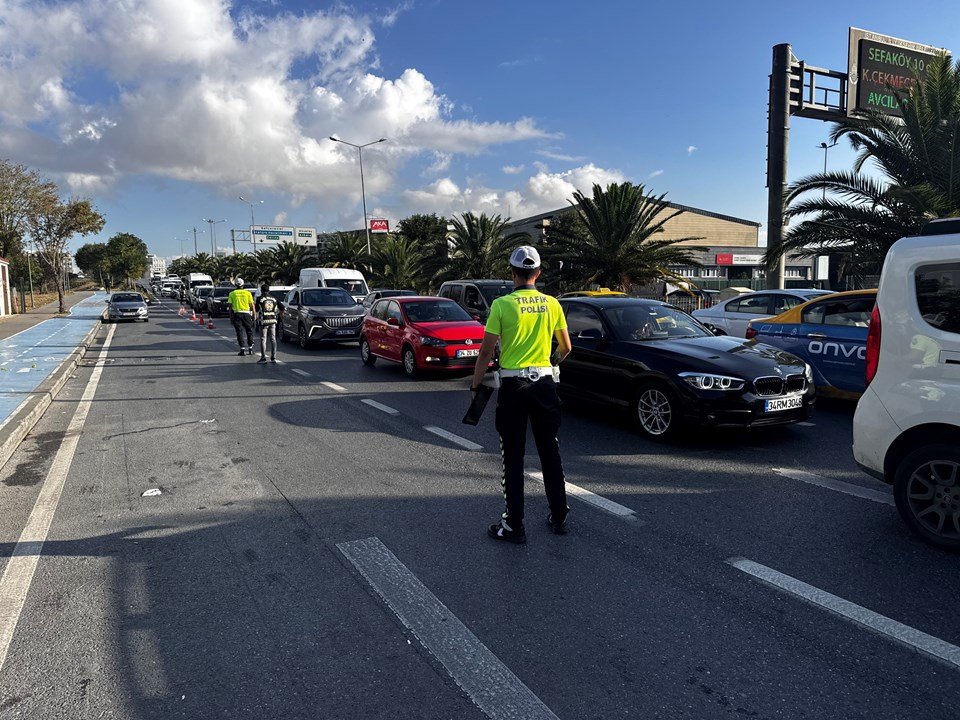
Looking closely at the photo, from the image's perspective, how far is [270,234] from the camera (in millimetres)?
71000

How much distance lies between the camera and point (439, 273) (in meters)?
27.1

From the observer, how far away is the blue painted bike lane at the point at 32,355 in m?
9.85

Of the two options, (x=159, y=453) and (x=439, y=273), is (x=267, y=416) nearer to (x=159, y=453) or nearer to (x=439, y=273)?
(x=159, y=453)

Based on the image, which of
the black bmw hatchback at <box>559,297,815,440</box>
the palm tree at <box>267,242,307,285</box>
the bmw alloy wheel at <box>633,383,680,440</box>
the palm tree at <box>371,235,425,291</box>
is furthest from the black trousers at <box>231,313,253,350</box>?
the palm tree at <box>267,242,307,285</box>

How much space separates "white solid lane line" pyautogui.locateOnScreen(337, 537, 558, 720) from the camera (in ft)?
8.78

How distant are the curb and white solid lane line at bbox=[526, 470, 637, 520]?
552 cm

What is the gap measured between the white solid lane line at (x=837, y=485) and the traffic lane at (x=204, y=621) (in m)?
3.87

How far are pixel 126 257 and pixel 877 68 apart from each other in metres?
92.9

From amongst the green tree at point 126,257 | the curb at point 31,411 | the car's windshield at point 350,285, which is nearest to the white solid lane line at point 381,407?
the curb at point 31,411

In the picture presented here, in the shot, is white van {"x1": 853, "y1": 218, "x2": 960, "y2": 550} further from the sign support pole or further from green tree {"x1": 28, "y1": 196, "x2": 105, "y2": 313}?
green tree {"x1": 28, "y1": 196, "x2": 105, "y2": 313}

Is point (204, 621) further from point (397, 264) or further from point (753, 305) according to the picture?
point (397, 264)

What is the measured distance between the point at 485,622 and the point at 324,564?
1.20 m

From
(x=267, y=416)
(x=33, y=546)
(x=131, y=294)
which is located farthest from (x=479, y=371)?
(x=131, y=294)

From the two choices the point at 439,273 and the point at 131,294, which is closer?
the point at 439,273
